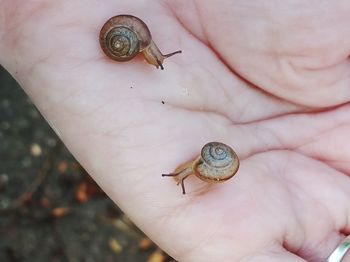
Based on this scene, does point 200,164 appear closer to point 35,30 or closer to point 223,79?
point 223,79

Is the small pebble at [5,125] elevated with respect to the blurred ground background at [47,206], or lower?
elevated

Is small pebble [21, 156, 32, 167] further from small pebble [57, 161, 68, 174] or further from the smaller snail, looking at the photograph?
the smaller snail

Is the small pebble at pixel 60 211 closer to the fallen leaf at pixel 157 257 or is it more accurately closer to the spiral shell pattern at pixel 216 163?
the fallen leaf at pixel 157 257

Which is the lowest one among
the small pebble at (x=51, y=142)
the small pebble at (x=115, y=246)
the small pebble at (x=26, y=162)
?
the small pebble at (x=115, y=246)

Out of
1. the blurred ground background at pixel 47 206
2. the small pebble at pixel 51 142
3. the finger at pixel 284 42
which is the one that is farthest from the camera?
the small pebble at pixel 51 142

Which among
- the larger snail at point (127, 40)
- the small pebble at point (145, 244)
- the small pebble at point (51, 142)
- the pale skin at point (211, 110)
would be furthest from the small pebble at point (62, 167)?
the larger snail at point (127, 40)

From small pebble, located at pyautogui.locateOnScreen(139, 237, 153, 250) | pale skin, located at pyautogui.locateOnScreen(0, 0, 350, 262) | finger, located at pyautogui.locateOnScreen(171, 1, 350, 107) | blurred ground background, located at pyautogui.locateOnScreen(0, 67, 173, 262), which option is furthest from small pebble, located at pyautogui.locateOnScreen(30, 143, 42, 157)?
finger, located at pyautogui.locateOnScreen(171, 1, 350, 107)

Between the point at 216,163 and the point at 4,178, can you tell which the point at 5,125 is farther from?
the point at 216,163
